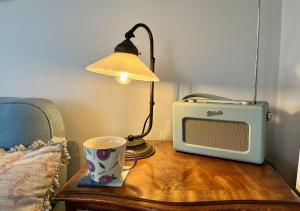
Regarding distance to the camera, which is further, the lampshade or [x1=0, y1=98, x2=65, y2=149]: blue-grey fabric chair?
[x1=0, y1=98, x2=65, y2=149]: blue-grey fabric chair

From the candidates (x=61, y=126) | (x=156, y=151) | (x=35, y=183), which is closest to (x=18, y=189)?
(x=35, y=183)

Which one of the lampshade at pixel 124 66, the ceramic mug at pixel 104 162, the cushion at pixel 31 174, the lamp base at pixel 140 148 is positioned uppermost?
the lampshade at pixel 124 66

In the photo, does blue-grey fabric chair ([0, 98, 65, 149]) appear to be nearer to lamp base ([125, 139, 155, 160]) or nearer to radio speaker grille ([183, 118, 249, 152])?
lamp base ([125, 139, 155, 160])

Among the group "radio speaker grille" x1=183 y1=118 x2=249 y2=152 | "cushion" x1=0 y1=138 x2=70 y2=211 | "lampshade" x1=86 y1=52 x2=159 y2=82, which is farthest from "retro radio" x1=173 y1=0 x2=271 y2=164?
"cushion" x1=0 y1=138 x2=70 y2=211

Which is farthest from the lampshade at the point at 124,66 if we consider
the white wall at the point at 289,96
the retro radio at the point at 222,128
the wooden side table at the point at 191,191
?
the white wall at the point at 289,96

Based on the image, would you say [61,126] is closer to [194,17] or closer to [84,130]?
[84,130]

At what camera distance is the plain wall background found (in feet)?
3.28

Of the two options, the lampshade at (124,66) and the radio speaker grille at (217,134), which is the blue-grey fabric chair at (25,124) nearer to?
the lampshade at (124,66)

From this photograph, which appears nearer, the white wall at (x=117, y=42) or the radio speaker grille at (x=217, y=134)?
the radio speaker grille at (x=217, y=134)

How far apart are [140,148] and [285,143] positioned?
55cm

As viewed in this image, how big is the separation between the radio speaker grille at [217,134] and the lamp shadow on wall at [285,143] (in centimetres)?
24

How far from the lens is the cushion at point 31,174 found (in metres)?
0.69

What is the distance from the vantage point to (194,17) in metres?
1.02

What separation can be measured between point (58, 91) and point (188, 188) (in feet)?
2.53
